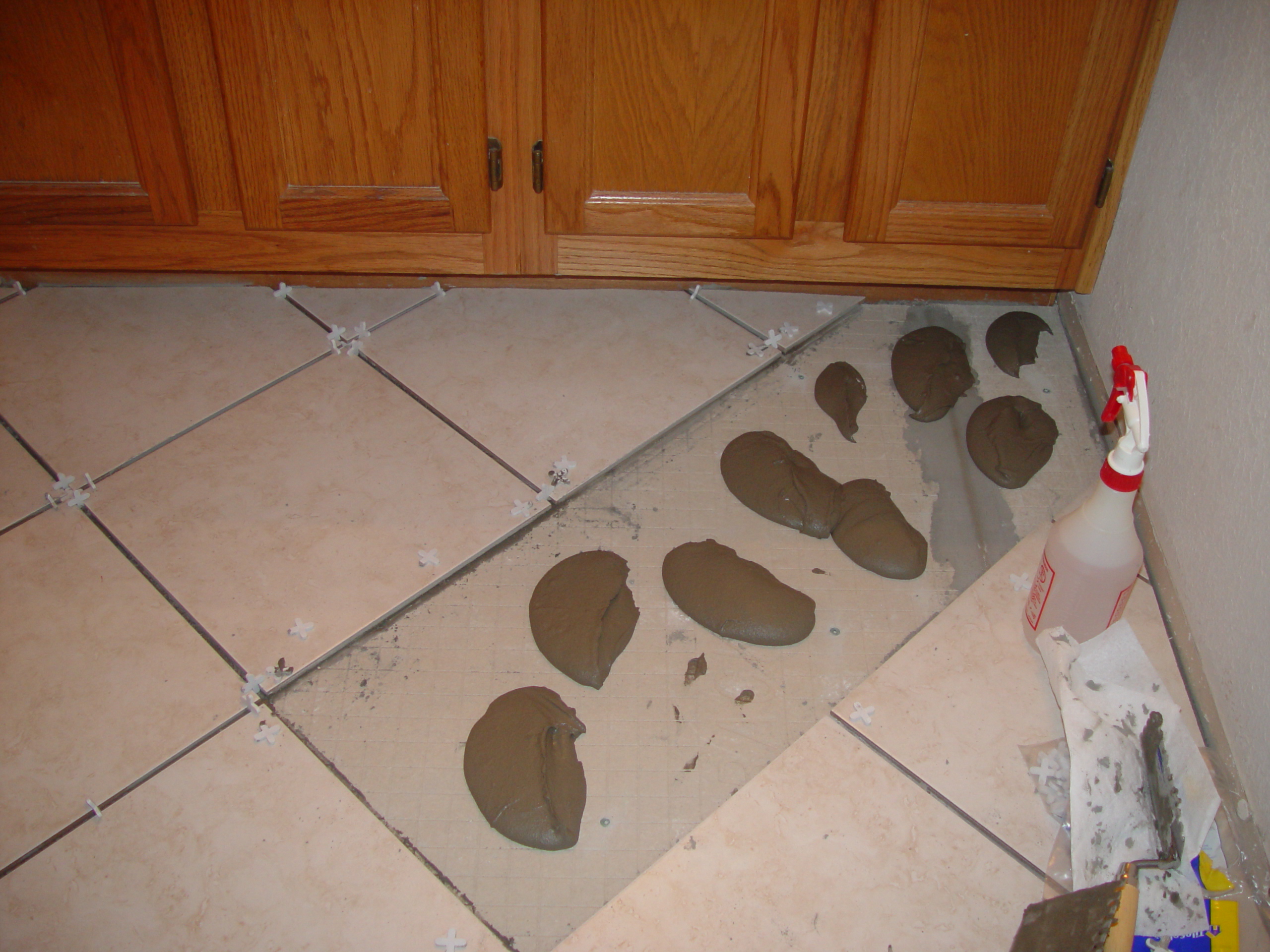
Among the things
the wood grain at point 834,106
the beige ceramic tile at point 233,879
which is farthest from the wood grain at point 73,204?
the wood grain at point 834,106

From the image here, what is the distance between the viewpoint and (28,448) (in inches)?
52.8

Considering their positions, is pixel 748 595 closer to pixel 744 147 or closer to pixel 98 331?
pixel 744 147

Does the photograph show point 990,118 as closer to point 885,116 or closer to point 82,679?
point 885,116

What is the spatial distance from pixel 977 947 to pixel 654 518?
586 mm

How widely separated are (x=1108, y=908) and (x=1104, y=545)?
340 millimetres

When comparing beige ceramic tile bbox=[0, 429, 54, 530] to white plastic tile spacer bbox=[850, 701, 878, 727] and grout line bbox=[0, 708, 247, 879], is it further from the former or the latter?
white plastic tile spacer bbox=[850, 701, 878, 727]

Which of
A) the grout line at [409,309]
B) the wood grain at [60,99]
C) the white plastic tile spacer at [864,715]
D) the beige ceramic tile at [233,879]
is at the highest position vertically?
the wood grain at [60,99]

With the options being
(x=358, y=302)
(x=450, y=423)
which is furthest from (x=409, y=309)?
(x=450, y=423)

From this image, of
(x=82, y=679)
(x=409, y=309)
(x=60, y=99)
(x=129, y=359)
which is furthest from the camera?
(x=409, y=309)

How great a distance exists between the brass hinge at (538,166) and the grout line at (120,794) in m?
0.72

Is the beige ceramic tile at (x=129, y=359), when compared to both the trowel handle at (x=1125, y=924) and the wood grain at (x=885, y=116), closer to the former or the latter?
the wood grain at (x=885, y=116)

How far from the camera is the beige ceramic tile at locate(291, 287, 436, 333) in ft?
5.04

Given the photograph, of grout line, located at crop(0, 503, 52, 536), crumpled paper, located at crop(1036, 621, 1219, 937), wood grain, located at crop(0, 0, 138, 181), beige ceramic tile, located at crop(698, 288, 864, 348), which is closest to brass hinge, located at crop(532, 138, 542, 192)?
beige ceramic tile, located at crop(698, 288, 864, 348)

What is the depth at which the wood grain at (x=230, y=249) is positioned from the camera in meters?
1.36
